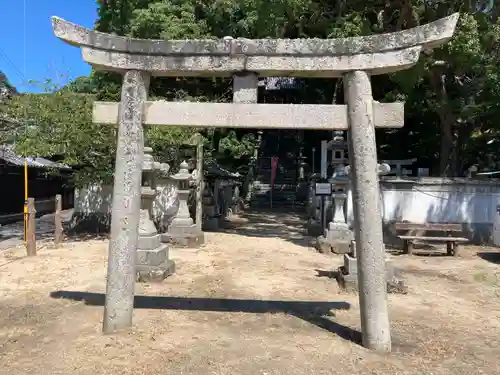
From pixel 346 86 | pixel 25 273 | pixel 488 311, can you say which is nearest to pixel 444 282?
pixel 488 311

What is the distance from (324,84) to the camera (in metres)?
23.5

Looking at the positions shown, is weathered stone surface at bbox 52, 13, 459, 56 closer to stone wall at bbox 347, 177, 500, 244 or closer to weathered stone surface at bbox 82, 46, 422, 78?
weathered stone surface at bbox 82, 46, 422, 78

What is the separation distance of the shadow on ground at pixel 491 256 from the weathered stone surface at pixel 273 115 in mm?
7937

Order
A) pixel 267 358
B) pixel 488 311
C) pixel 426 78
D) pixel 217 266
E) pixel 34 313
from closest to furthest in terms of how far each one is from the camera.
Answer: pixel 267 358, pixel 34 313, pixel 488 311, pixel 217 266, pixel 426 78

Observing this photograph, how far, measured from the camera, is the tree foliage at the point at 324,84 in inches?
481

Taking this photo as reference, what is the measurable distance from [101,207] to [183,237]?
385cm

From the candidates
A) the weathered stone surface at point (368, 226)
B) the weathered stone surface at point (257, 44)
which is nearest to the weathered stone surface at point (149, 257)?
the weathered stone surface at point (257, 44)

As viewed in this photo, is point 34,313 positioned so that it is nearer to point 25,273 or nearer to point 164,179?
point 25,273

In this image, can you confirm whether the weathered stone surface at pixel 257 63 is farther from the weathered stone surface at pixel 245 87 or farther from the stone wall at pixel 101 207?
the stone wall at pixel 101 207

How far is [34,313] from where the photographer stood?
6156 millimetres

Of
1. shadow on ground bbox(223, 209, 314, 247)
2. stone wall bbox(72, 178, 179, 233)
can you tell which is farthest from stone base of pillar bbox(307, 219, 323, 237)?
stone wall bbox(72, 178, 179, 233)

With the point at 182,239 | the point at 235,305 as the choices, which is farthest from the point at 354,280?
the point at 182,239

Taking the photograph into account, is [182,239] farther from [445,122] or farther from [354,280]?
[445,122]

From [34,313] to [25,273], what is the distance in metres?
2.89
